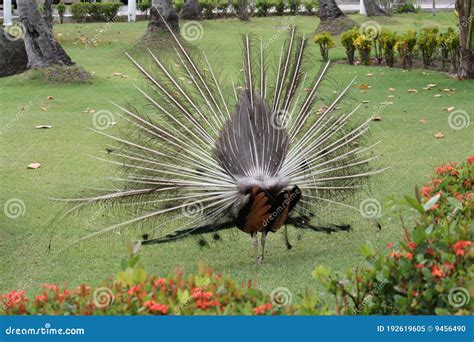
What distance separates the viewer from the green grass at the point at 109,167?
6.30m

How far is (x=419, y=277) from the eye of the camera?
11.9 feet

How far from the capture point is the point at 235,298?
12.1ft

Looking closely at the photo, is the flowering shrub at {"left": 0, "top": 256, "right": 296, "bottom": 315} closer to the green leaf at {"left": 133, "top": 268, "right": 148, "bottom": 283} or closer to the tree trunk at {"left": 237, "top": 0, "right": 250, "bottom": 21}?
the green leaf at {"left": 133, "top": 268, "right": 148, "bottom": 283}

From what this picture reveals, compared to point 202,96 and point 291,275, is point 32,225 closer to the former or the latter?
point 202,96

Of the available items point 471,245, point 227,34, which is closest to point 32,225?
point 471,245

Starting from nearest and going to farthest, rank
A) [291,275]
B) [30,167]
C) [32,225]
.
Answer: [291,275]
[32,225]
[30,167]

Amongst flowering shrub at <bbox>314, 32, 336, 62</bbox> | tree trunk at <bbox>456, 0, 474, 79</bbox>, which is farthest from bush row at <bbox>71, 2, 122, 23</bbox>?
tree trunk at <bbox>456, 0, 474, 79</bbox>

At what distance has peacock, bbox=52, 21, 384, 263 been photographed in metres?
5.98

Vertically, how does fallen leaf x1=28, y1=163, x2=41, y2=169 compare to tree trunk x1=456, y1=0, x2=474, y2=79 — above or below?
below

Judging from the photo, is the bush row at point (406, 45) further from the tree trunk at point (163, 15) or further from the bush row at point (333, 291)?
the bush row at point (333, 291)

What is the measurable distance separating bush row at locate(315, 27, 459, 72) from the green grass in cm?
47

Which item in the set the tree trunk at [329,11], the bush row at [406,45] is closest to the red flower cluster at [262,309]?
the bush row at [406,45]

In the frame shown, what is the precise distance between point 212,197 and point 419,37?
1091 cm

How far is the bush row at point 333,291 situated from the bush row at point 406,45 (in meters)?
12.0
